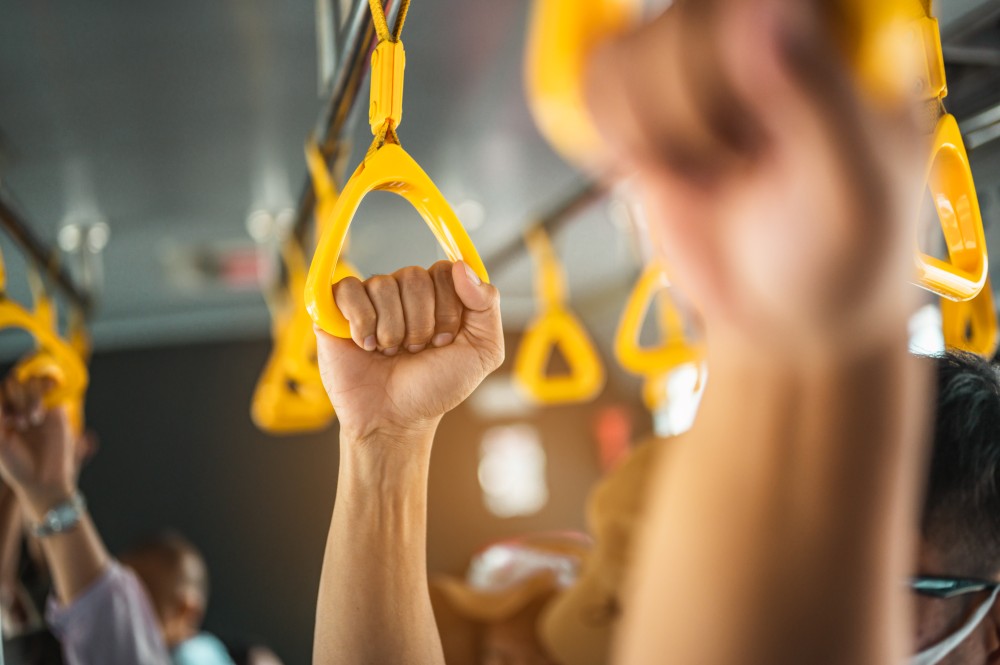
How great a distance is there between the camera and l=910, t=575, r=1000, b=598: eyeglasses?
2.69ft

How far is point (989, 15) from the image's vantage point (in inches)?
67.9

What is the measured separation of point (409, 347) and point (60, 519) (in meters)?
1.20

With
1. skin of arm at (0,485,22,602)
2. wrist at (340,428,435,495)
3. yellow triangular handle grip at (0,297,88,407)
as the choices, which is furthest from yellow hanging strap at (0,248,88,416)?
wrist at (340,428,435,495)

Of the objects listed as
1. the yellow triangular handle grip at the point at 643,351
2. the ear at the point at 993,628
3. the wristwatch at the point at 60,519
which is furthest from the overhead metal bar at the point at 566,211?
the wristwatch at the point at 60,519

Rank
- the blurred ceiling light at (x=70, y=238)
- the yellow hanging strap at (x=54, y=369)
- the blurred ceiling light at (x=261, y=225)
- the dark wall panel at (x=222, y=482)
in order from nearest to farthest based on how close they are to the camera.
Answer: the yellow hanging strap at (x=54, y=369) → the blurred ceiling light at (x=70, y=238) → the blurred ceiling light at (x=261, y=225) → the dark wall panel at (x=222, y=482)

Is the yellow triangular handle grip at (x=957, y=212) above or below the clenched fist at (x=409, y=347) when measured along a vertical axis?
above

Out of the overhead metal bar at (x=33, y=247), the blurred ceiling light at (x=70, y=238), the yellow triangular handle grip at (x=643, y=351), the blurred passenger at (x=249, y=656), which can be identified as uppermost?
the blurred ceiling light at (x=70, y=238)

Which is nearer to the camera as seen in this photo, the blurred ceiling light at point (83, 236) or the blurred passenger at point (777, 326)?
the blurred passenger at point (777, 326)

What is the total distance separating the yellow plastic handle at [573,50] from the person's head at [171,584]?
2.98 meters

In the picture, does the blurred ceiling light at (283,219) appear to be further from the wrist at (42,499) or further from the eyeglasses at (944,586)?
the eyeglasses at (944,586)

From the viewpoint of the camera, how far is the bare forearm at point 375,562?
0.84 metres

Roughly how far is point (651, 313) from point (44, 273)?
11.7 feet

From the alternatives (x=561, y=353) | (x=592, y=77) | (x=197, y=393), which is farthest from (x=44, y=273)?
(x=561, y=353)

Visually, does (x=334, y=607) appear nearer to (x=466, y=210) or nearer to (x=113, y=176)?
(x=113, y=176)
